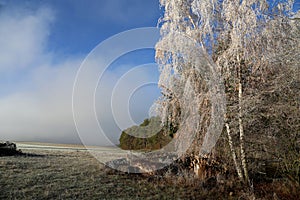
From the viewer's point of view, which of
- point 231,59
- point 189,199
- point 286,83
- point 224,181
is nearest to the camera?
point 286,83

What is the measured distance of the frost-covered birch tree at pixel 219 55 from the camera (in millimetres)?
5902

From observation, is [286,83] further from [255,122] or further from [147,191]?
[147,191]

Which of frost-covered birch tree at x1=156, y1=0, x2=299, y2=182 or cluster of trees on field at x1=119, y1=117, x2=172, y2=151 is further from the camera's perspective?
cluster of trees on field at x1=119, y1=117, x2=172, y2=151

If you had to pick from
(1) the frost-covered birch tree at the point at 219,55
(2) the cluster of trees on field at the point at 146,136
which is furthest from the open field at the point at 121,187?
(2) the cluster of trees on field at the point at 146,136

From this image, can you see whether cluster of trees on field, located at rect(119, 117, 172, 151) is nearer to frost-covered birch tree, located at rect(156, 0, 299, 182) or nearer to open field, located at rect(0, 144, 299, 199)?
frost-covered birch tree, located at rect(156, 0, 299, 182)

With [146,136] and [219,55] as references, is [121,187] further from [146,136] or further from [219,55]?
[146,136]

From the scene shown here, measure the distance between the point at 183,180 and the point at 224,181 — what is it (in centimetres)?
115

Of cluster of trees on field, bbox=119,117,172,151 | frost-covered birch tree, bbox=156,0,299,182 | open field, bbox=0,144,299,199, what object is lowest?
open field, bbox=0,144,299,199

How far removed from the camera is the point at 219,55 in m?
7.13

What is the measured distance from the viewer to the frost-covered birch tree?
5.90 m

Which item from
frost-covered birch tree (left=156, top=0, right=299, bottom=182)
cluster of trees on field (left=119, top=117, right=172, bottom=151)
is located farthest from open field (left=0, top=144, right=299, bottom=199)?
cluster of trees on field (left=119, top=117, right=172, bottom=151)

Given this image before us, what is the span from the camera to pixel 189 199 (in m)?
5.62

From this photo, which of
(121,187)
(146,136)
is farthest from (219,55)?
(146,136)

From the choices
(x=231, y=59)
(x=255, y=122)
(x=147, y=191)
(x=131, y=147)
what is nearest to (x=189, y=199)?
(x=147, y=191)
